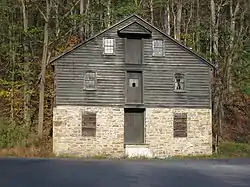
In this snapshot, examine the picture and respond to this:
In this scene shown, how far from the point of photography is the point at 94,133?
32281 millimetres

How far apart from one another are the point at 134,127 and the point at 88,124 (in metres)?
3.14

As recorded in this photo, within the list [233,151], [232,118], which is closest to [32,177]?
[233,151]

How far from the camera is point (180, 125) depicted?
33.5 meters

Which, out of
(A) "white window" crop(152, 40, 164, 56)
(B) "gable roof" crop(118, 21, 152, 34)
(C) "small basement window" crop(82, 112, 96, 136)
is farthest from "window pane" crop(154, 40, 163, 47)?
(C) "small basement window" crop(82, 112, 96, 136)

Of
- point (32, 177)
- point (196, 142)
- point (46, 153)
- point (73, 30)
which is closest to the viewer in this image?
point (32, 177)

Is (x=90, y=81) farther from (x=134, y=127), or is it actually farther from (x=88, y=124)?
(x=134, y=127)

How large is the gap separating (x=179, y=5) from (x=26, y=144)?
20.0 meters

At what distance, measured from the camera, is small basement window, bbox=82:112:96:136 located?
32.2 meters

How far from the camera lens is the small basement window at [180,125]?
33.5 meters

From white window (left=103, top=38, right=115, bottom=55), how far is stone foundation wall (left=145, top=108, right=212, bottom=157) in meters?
4.56

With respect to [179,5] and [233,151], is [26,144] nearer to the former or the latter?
[233,151]

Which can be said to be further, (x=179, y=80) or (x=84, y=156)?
(x=179, y=80)

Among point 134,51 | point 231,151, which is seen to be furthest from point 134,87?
point 231,151

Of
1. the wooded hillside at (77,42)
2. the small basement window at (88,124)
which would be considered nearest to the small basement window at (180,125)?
the small basement window at (88,124)
